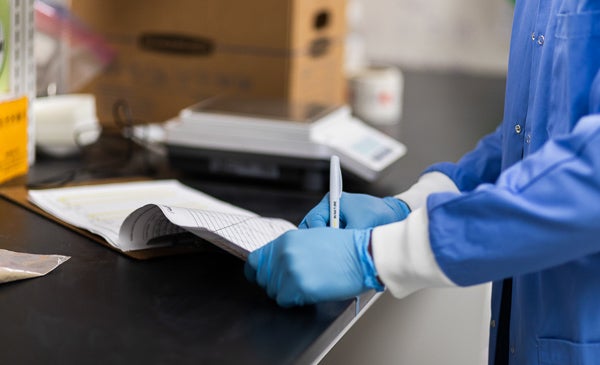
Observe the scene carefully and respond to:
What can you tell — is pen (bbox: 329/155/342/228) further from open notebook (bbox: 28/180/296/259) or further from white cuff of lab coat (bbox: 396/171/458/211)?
white cuff of lab coat (bbox: 396/171/458/211)

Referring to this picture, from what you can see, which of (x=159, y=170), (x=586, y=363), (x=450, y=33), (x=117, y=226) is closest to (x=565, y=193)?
(x=586, y=363)

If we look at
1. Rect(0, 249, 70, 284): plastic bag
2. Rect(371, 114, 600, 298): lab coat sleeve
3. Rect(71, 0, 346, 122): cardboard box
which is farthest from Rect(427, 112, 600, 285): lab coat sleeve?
Rect(71, 0, 346, 122): cardboard box

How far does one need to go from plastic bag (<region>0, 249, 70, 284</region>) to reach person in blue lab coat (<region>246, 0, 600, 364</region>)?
0.27m

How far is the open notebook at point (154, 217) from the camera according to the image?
1.02m

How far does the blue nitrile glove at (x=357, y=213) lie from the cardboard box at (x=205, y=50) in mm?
669

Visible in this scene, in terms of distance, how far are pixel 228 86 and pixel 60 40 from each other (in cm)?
37

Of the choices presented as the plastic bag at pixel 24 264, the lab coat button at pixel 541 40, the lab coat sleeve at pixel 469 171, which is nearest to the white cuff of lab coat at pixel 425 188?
the lab coat sleeve at pixel 469 171

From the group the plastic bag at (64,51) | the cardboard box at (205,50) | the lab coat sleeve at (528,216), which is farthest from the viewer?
the cardboard box at (205,50)

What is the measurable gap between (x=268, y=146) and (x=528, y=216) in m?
0.70

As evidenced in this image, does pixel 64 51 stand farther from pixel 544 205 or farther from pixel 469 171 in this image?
pixel 544 205

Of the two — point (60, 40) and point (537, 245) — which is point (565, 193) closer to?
point (537, 245)

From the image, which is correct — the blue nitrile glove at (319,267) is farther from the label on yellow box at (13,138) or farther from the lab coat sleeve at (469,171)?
the label on yellow box at (13,138)

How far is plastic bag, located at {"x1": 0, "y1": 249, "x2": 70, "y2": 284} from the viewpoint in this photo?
985 millimetres

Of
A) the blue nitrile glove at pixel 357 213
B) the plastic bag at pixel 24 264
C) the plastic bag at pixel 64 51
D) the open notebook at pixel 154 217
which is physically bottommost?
the plastic bag at pixel 24 264
